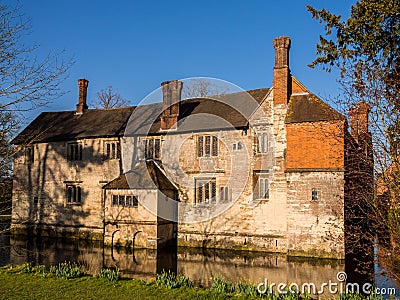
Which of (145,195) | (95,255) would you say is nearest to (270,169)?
(145,195)

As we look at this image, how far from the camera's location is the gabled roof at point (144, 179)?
2466cm

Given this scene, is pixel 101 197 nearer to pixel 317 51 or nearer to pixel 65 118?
pixel 65 118

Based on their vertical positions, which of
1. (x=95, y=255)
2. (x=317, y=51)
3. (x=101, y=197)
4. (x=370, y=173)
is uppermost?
(x=317, y=51)

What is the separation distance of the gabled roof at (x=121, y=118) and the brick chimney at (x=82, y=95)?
1.54 ft

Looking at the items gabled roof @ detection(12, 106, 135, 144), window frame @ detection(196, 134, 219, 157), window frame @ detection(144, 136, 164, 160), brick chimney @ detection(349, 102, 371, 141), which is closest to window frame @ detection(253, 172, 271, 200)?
window frame @ detection(196, 134, 219, 157)

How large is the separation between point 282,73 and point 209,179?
25.1 ft

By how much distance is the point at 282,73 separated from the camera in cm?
2352

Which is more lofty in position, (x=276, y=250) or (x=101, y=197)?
(x=101, y=197)

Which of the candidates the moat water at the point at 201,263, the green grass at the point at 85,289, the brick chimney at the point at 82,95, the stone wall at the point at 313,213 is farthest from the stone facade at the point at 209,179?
the green grass at the point at 85,289

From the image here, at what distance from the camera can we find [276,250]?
2255 cm

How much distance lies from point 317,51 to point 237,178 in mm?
14699

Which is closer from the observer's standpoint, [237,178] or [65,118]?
[237,178]

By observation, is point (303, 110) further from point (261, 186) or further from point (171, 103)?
point (171, 103)

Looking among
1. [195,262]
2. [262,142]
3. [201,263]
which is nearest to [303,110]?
[262,142]
